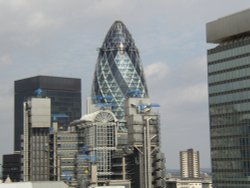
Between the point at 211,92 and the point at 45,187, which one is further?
the point at 211,92

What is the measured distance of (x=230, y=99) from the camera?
168 m

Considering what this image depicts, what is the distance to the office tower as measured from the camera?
162000mm

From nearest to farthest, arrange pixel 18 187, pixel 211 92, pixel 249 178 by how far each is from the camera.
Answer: pixel 18 187
pixel 249 178
pixel 211 92

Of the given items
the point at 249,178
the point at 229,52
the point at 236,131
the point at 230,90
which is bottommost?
the point at 249,178

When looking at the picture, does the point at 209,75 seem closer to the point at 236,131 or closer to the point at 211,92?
the point at 211,92

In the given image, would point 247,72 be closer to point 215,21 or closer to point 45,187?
point 215,21

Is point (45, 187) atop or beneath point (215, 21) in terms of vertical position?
beneath

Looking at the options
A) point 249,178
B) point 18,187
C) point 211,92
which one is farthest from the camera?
point 211,92

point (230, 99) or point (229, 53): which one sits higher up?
point (229, 53)

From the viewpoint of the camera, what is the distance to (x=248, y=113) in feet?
531

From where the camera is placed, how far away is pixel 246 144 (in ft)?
530

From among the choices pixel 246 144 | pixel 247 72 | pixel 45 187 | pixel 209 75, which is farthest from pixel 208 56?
pixel 45 187

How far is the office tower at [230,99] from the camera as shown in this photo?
531 feet

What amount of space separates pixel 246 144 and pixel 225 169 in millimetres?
9775
